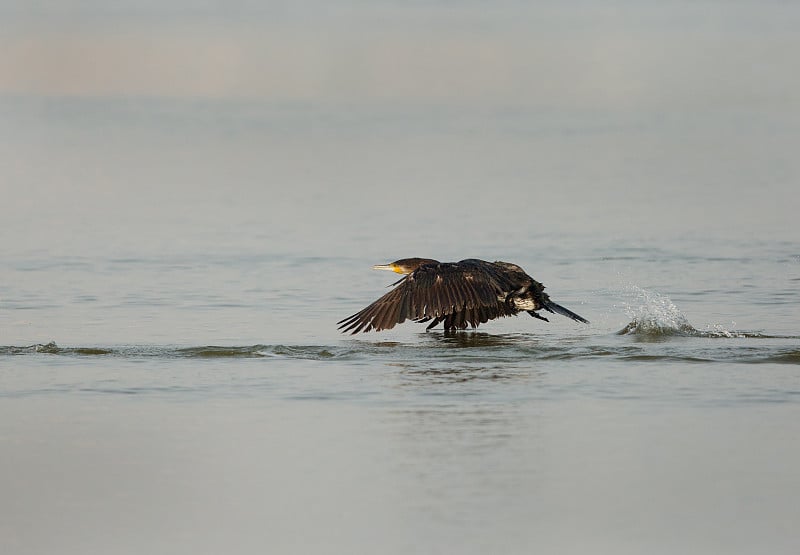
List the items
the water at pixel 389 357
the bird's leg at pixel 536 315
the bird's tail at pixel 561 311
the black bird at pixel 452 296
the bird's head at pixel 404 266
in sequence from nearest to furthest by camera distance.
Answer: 1. the water at pixel 389 357
2. the black bird at pixel 452 296
3. the bird's tail at pixel 561 311
4. the bird's leg at pixel 536 315
5. the bird's head at pixel 404 266

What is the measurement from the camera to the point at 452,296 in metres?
11.4

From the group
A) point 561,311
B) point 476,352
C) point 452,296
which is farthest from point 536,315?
point 476,352

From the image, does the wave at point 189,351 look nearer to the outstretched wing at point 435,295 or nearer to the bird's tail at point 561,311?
the outstretched wing at point 435,295

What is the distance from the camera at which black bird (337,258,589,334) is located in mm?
11211

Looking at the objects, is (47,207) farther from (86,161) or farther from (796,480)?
(796,480)

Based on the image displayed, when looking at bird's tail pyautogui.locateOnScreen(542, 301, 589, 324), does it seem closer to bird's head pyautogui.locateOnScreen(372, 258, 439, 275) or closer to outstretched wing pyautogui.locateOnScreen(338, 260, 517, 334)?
outstretched wing pyautogui.locateOnScreen(338, 260, 517, 334)

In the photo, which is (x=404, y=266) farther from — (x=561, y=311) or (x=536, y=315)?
(x=561, y=311)

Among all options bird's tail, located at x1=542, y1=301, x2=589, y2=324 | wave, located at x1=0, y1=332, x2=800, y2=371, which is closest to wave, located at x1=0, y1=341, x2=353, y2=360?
wave, located at x1=0, y1=332, x2=800, y2=371

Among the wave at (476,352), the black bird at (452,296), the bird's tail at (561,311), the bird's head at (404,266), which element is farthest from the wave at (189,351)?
the bird's head at (404,266)

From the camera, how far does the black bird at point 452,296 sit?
11.2m

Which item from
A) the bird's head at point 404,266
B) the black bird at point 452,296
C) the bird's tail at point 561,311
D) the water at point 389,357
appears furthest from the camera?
the bird's head at point 404,266

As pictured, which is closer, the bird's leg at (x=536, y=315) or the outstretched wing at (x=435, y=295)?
the outstretched wing at (x=435, y=295)

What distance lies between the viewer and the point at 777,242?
1591 cm

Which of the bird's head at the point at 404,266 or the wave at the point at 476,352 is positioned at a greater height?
the bird's head at the point at 404,266
